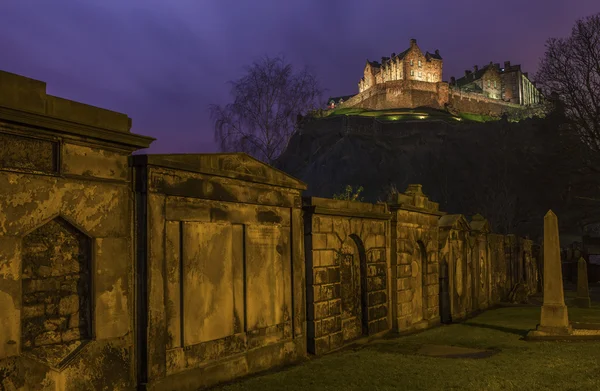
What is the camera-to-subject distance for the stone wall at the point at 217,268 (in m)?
6.68

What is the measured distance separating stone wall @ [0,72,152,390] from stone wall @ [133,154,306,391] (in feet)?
1.09

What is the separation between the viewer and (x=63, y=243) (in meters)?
5.81

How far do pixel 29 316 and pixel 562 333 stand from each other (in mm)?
10484

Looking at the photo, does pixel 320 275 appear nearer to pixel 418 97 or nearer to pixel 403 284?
pixel 403 284

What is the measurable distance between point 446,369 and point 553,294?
457 centimetres

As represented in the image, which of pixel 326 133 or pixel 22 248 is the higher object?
pixel 326 133

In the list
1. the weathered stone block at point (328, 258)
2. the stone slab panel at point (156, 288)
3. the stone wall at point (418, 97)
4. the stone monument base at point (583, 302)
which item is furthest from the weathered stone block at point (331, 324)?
the stone wall at point (418, 97)

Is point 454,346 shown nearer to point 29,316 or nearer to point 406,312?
point 406,312

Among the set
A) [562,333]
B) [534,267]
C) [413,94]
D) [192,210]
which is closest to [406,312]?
[562,333]

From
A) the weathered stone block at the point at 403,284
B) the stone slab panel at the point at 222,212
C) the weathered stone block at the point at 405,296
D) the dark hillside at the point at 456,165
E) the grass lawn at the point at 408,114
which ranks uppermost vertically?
the grass lawn at the point at 408,114

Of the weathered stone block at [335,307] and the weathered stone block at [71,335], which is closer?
the weathered stone block at [71,335]

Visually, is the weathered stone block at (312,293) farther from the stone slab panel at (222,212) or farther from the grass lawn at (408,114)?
the grass lawn at (408,114)

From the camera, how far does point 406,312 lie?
44.5 feet

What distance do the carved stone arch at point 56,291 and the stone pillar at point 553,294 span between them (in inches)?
384
